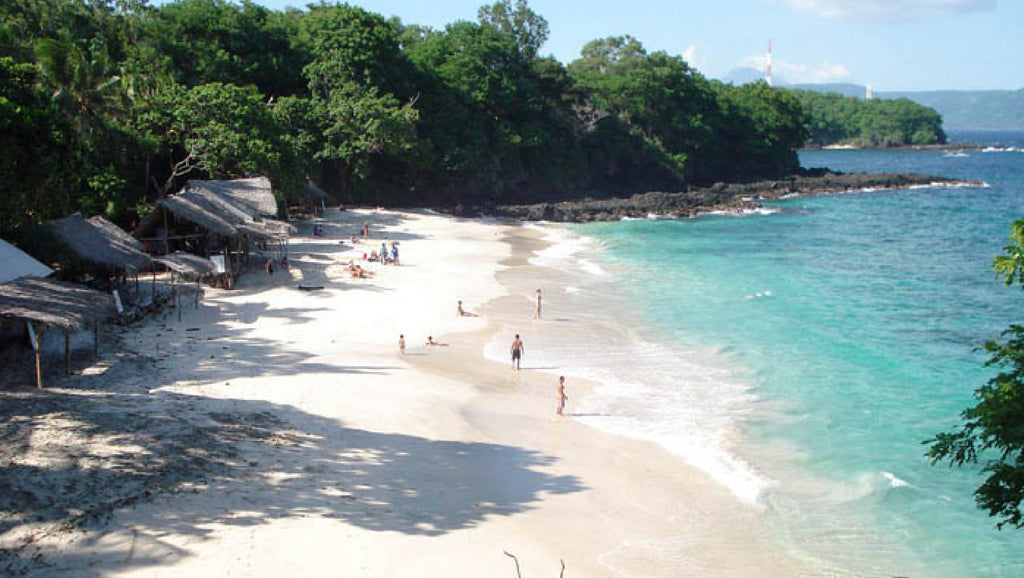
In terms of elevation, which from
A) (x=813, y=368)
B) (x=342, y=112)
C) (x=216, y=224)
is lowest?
(x=813, y=368)

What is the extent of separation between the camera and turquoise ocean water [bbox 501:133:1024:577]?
12.1 m

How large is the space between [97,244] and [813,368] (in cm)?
1875

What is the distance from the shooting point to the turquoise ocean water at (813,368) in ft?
39.8

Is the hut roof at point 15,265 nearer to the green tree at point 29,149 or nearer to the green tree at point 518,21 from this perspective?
the green tree at point 29,149

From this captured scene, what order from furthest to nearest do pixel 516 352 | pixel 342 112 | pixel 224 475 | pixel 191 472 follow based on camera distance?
1. pixel 342 112
2. pixel 516 352
3. pixel 224 475
4. pixel 191 472

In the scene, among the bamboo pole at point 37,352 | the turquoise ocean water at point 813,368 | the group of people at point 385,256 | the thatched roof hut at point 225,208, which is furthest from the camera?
the group of people at point 385,256

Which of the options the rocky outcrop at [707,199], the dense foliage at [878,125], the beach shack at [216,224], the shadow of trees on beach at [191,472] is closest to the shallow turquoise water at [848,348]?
the rocky outcrop at [707,199]

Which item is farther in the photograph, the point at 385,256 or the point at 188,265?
the point at 385,256

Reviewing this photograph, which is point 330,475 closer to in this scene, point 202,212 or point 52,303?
point 52,303

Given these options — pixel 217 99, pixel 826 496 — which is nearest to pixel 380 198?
pixel 217 99

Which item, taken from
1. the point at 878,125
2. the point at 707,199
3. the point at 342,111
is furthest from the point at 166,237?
the point at 878,125

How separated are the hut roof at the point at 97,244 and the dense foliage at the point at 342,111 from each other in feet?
5.31

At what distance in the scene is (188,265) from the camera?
2177 cm

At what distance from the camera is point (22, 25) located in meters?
34.9
